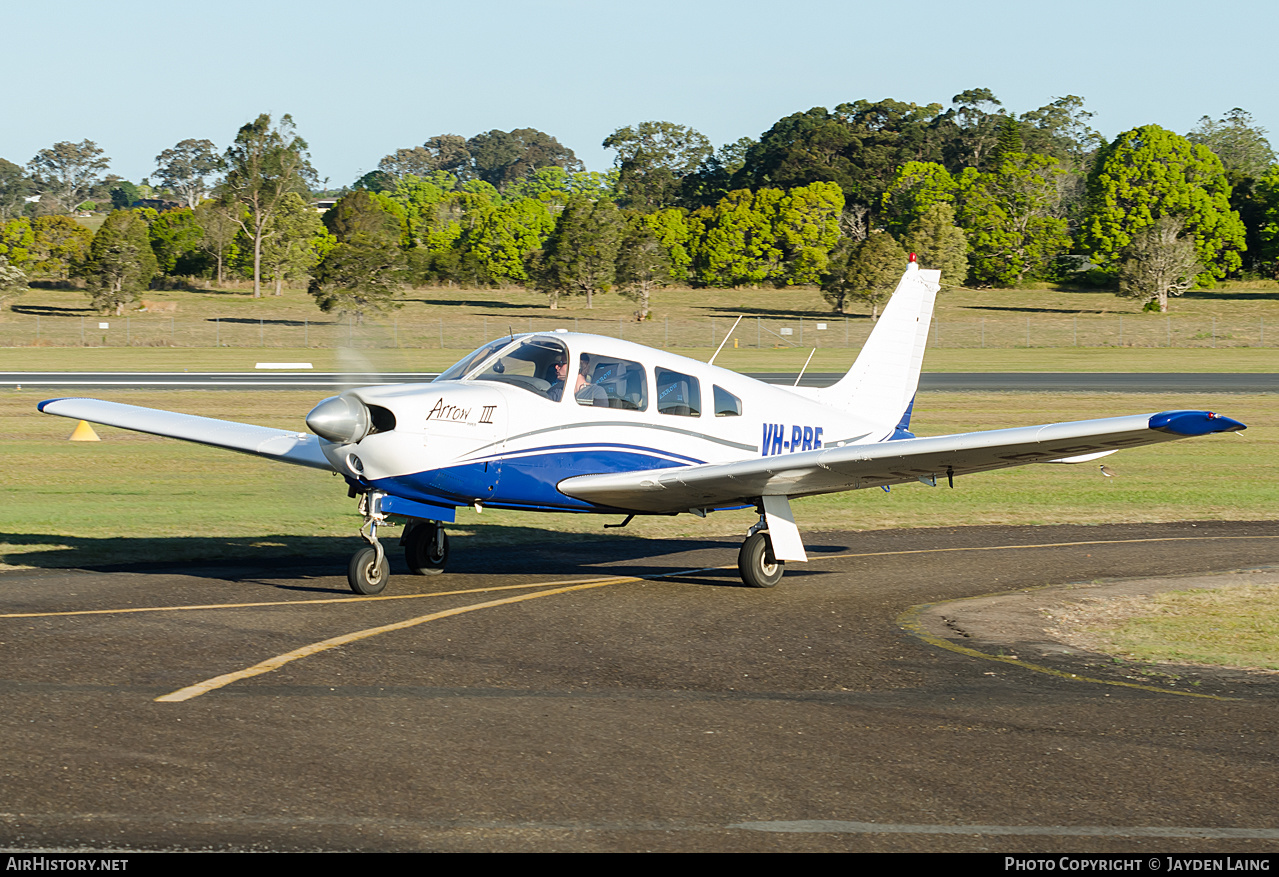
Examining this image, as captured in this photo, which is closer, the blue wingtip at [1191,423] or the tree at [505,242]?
the blue wingtip at [1191,423]

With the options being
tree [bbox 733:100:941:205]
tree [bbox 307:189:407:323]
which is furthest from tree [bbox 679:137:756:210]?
tree [bbox 307:189:407:323]

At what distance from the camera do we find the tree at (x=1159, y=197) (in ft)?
332

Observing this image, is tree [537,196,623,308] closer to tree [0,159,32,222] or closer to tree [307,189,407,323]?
tree [307,189,407,323]

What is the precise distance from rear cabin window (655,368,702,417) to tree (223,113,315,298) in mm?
80842

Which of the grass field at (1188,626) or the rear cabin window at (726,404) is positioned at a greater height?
the rear cabin window at (726,404)

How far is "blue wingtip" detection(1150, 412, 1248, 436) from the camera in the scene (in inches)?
369

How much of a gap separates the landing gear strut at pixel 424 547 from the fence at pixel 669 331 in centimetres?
5873

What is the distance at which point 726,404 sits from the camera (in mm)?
13852

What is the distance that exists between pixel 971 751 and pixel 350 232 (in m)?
106

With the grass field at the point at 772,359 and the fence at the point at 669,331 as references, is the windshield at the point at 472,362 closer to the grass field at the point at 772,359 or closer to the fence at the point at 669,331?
the grass field at the point at 772,359

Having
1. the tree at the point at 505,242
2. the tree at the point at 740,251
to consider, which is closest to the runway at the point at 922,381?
the tree at the point at 740,251

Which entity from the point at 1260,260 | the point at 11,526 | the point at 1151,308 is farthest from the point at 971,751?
the point at 1260,260

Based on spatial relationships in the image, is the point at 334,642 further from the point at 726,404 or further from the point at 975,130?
the point at 975,130

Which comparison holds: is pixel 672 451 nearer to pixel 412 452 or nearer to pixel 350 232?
pixel 412 452
